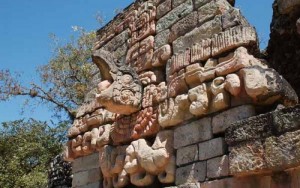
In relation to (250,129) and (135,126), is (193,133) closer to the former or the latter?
(250,129)

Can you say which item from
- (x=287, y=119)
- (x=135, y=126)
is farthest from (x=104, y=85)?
(x=287, y=119)

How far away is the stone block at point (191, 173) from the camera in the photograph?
389 centimetres

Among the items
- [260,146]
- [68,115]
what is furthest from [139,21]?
[68,115]

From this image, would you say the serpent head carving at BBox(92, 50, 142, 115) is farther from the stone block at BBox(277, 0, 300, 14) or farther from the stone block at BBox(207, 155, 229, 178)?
the stone block at BBox(277, 0, 300, 14)

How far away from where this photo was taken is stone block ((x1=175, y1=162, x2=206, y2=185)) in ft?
12.8

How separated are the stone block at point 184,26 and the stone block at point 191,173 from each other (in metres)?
1.56

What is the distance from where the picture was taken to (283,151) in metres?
3.12

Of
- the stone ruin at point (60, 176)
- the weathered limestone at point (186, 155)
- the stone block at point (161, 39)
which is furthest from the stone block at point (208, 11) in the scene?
the stone ruin at point (60, 176)

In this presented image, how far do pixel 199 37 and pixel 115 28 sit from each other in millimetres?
2041

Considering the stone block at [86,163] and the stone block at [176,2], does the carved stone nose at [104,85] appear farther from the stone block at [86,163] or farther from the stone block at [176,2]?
the stone block at [176,2]

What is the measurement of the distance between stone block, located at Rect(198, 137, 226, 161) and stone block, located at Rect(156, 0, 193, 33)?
1636 millimetres

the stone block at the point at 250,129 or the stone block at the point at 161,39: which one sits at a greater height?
the stone block at the point at 161,39

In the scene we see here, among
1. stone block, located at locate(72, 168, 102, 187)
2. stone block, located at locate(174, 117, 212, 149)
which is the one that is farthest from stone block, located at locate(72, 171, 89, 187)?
stone block, located at locate(174, 117, 212, 149)

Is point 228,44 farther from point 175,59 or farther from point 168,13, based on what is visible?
point 168,13
